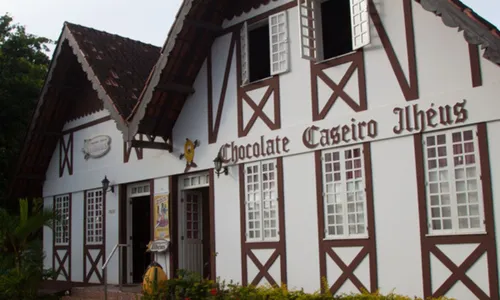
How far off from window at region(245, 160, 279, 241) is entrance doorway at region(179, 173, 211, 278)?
2.00 m

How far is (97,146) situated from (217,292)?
889 cm

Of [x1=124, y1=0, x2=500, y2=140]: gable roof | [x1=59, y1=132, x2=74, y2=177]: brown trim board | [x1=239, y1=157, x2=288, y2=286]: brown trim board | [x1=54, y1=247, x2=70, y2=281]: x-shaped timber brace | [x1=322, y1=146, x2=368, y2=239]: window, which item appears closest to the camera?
[x1=322, y1=146, x2=368, y2=239]: window

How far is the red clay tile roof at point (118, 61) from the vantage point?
15.6 metres

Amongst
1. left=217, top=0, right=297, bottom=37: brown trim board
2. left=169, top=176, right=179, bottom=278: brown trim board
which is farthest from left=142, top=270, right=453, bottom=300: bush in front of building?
left=217, top=0, right=297, bottom=37: brown trim board

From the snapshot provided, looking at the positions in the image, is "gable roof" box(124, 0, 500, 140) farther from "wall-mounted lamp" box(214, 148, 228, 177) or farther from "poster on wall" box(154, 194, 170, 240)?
"wall-mounted lamp" box(214, 148, 228, 177)

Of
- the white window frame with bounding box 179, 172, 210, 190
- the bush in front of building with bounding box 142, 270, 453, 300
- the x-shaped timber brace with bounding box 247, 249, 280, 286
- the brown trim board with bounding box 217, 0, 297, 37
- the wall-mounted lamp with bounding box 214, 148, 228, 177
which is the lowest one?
the bush in front of building with bounding box 142, 270, 453, 300

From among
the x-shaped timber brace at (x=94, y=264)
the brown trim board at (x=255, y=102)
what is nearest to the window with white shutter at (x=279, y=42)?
the brown trim board at (x=255, y=102)

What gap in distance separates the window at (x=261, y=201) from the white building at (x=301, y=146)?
3cm

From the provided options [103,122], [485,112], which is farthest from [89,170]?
[485,112]

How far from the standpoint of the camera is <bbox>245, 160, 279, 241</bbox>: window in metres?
12.8

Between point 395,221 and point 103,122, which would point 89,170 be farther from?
point 395,221

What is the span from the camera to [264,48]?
49.3ft

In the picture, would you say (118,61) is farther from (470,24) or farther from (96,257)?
(470,24)

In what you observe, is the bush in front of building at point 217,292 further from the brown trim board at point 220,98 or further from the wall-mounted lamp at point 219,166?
the brown trim board at point 220,98
